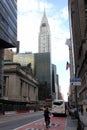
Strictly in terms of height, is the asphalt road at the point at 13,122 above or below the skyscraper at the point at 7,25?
below

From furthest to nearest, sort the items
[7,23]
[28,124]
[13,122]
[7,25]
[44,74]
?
A: [44,74]
[7,25]
[7,23]
[13,122]
[28,124]

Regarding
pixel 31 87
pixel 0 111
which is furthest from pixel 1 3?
pixel 31 87

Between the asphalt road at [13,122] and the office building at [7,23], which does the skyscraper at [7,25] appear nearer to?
the office building at [7,23]

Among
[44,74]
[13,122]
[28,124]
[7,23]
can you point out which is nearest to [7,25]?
[7,23]

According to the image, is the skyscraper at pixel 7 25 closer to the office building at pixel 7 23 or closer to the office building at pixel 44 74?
the office building at pixel 7 23

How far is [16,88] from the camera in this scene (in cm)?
11700

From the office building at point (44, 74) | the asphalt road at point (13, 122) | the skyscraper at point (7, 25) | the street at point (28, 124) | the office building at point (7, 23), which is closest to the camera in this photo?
the street at point (28, 124)

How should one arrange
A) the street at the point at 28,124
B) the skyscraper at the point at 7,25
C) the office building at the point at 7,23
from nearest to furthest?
the street at the point at 28,124
the office building at the point at 7,23
the skyscraper at the point at 7,25

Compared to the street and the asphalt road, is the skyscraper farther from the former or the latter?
the street

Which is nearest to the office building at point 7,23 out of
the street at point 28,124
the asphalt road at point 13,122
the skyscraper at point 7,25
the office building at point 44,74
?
the skyscraper at point 7,25

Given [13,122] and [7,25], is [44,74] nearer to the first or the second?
[7,25]

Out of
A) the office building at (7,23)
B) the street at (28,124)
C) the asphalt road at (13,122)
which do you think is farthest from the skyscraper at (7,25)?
the street at (28,124)

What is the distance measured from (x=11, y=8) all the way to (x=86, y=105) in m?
42.8

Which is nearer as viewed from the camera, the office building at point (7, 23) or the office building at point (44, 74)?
the office building at point (7, 23)
